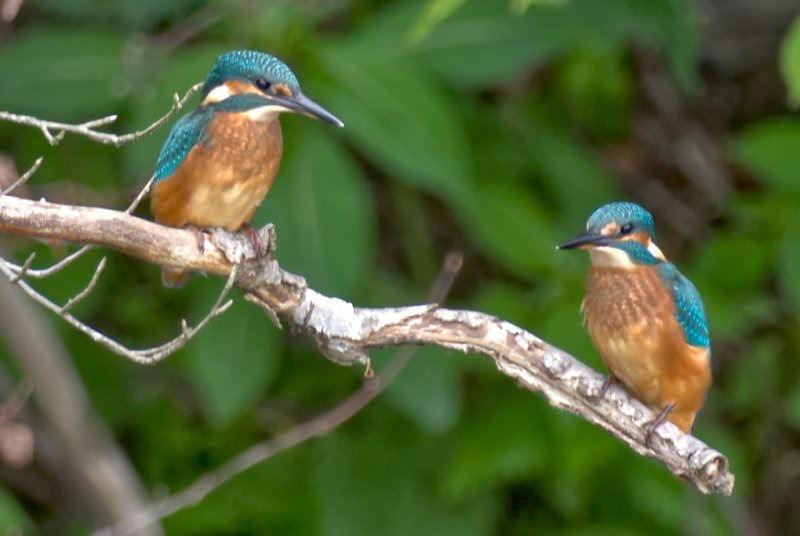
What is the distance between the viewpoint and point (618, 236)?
12.7 ft

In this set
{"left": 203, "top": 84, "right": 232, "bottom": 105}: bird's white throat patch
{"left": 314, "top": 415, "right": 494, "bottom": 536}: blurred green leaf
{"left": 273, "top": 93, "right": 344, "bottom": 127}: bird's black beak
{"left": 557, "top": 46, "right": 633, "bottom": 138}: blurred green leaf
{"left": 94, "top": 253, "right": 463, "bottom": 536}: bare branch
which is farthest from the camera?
{"left": 557, "top": 46, "right": 633, "bottom": 138}: blurred green leaf

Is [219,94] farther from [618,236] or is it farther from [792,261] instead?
[792,261]

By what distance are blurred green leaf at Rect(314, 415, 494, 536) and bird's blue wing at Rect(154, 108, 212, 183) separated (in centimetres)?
199

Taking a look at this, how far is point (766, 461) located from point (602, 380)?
134 inches

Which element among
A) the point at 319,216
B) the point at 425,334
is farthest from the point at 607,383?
the point at 319,216

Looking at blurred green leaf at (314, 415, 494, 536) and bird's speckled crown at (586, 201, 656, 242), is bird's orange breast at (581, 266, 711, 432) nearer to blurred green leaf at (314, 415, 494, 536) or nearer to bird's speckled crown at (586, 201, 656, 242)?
bird's speckled crown at (586, 201, 656, 242)

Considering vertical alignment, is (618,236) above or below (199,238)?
above

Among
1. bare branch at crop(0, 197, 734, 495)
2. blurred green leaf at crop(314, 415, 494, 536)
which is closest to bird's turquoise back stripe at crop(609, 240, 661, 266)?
bare branch at crop(0, 197, 734, 495)

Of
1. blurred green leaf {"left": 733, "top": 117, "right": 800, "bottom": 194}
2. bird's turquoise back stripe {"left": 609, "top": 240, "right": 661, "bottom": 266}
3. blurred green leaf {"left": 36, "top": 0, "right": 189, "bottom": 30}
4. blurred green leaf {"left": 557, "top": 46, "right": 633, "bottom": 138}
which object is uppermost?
blurred green leaf {"left": 557, "top": 46, "right": 633, "bottom": 138}

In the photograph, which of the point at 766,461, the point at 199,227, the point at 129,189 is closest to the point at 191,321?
the point at 129,189

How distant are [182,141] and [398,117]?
1120mm

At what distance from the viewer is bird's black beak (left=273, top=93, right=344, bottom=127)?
11.7ft

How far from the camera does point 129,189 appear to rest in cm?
523

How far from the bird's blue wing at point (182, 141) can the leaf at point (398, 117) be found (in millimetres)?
969
